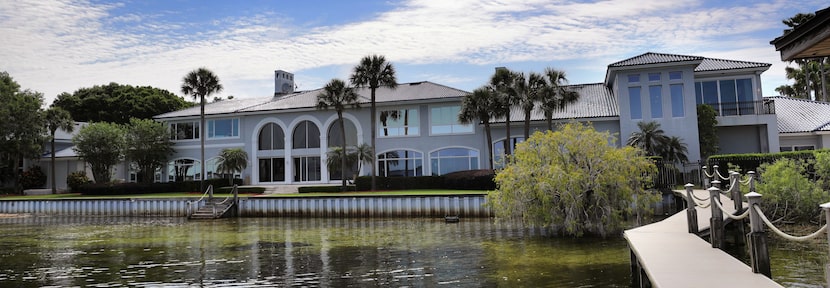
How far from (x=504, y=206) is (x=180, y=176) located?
104 feet

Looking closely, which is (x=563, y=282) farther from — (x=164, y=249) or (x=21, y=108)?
(x=21, y=108)

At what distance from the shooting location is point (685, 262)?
793cm

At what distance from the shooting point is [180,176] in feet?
139

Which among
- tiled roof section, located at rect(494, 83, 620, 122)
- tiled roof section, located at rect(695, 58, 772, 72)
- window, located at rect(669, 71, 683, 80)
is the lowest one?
tiled roof section, located at rect(494, 83, 620, 122)

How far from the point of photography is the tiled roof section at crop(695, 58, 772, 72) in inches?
1213

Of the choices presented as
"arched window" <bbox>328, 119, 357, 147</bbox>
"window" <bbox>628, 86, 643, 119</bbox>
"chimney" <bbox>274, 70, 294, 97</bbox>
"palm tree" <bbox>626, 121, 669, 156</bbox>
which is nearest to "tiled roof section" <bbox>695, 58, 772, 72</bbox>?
"window" <bbox>628, 86, 643, 119</bbox>

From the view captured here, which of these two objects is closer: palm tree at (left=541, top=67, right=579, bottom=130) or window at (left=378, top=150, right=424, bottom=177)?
palm tree at (left=541, top=67, right=579, bottom=130)

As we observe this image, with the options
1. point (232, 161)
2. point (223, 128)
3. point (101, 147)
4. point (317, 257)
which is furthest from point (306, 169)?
point (317, 257)

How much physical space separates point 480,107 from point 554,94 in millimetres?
3957

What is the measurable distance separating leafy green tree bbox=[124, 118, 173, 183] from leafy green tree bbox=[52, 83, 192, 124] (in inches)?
802

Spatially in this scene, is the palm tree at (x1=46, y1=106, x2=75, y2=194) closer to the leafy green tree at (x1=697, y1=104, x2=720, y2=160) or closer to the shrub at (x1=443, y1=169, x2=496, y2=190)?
the shrub at (x1=443, y1=169, x2=496, y2=190)

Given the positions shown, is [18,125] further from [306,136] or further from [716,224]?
[716,224]

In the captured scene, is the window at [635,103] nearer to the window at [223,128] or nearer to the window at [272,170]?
the window at [272,170]

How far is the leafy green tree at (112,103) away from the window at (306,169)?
2776cm
